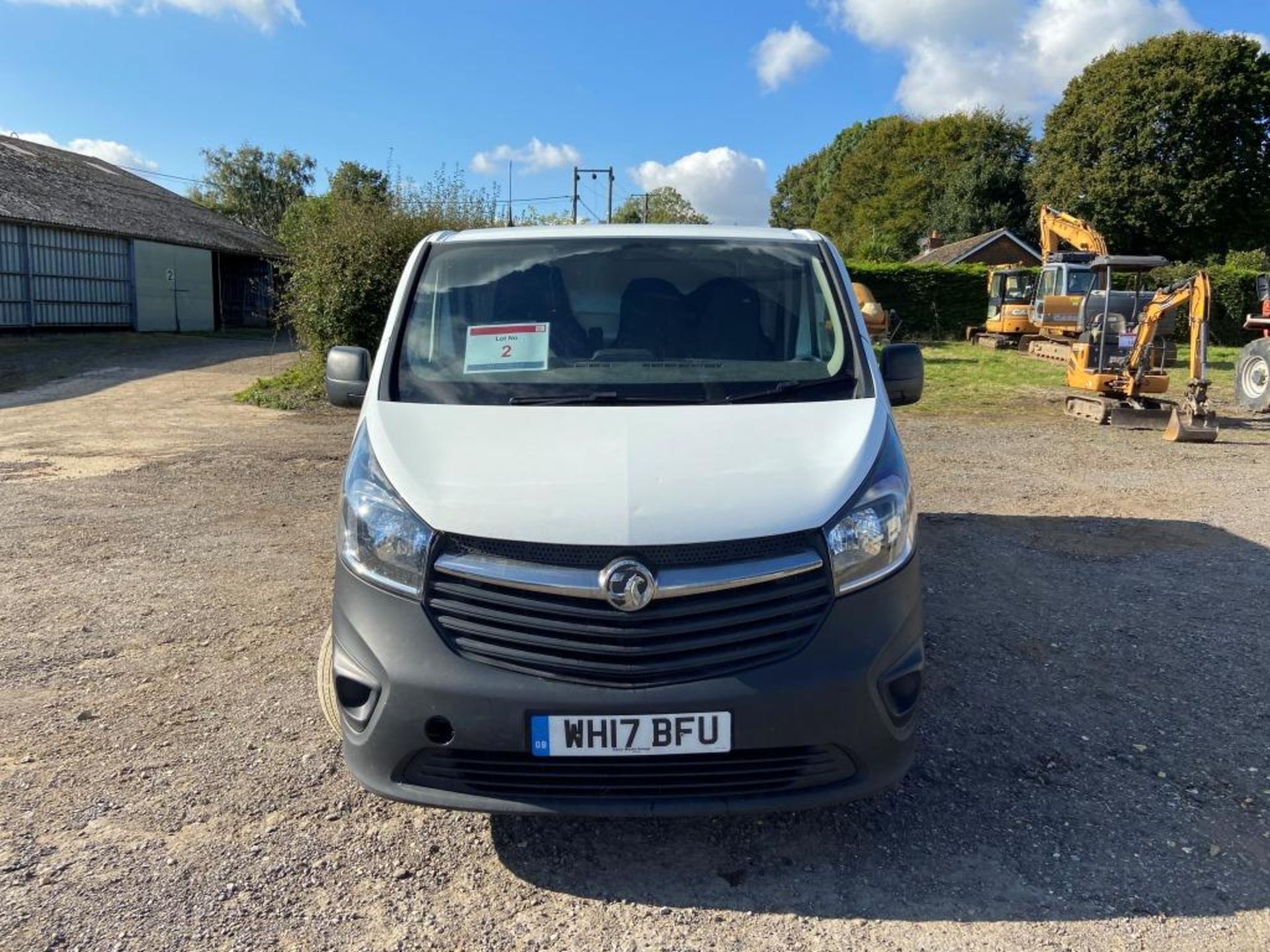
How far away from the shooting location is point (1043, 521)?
286 inches

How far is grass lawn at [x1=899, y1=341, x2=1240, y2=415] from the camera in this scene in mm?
15367

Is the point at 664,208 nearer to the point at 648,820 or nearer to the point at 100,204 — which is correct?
the point at 100,204

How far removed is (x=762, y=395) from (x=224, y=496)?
6183 mm

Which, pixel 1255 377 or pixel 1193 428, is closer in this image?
pixel 1193 428

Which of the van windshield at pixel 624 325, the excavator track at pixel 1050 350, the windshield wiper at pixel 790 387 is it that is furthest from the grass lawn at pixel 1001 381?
the windshield wiper at pixel 790 387

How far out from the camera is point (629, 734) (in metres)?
2.51

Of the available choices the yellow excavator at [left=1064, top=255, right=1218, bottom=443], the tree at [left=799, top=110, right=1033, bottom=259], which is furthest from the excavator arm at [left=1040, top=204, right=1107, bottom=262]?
the tree at [left=799, top=110, right=1033, bottom=259]

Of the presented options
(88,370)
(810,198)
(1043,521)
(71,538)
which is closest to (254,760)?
(71,538)

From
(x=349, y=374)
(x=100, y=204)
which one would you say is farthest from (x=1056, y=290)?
(x=100, y=204)

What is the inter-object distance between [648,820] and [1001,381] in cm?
1763

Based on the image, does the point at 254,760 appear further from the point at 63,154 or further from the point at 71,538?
the point at 63,154

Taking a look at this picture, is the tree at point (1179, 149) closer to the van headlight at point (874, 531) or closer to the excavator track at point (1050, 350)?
the excavator track at point (1050, 350)

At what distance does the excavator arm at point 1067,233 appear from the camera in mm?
21356

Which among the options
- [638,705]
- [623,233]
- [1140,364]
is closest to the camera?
[638,705]
